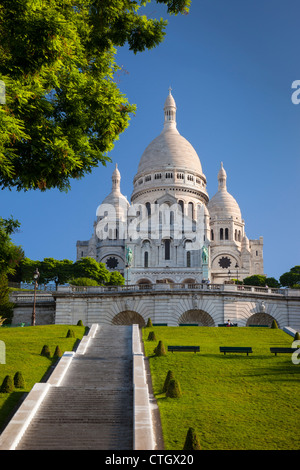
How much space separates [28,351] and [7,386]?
6.99 m

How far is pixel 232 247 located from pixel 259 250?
324 inches

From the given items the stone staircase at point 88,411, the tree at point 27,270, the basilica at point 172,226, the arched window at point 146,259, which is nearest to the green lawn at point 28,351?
the stone staircase at point 88,411

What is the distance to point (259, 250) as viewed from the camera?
107000 mm

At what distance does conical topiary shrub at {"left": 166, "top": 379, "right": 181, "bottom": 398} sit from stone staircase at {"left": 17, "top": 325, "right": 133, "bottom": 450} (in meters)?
1.45

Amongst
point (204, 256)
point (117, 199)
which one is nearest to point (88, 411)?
point (204, 256)

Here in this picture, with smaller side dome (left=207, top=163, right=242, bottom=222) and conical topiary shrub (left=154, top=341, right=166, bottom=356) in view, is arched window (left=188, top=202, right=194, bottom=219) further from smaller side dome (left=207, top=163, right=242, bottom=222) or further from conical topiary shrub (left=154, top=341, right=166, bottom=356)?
conical topiary shrub (left=154, top=341, right=166, bottom=356)

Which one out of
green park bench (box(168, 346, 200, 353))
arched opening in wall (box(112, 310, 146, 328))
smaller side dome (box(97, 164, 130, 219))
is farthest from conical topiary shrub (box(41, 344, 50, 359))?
smaller side dome (box(97, 164, 130, 219))

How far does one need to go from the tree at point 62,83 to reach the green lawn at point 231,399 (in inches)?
340

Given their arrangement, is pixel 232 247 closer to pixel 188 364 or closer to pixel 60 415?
pixel 188 364

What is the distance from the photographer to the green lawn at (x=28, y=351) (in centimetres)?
2048

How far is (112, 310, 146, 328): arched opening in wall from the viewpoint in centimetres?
4397
